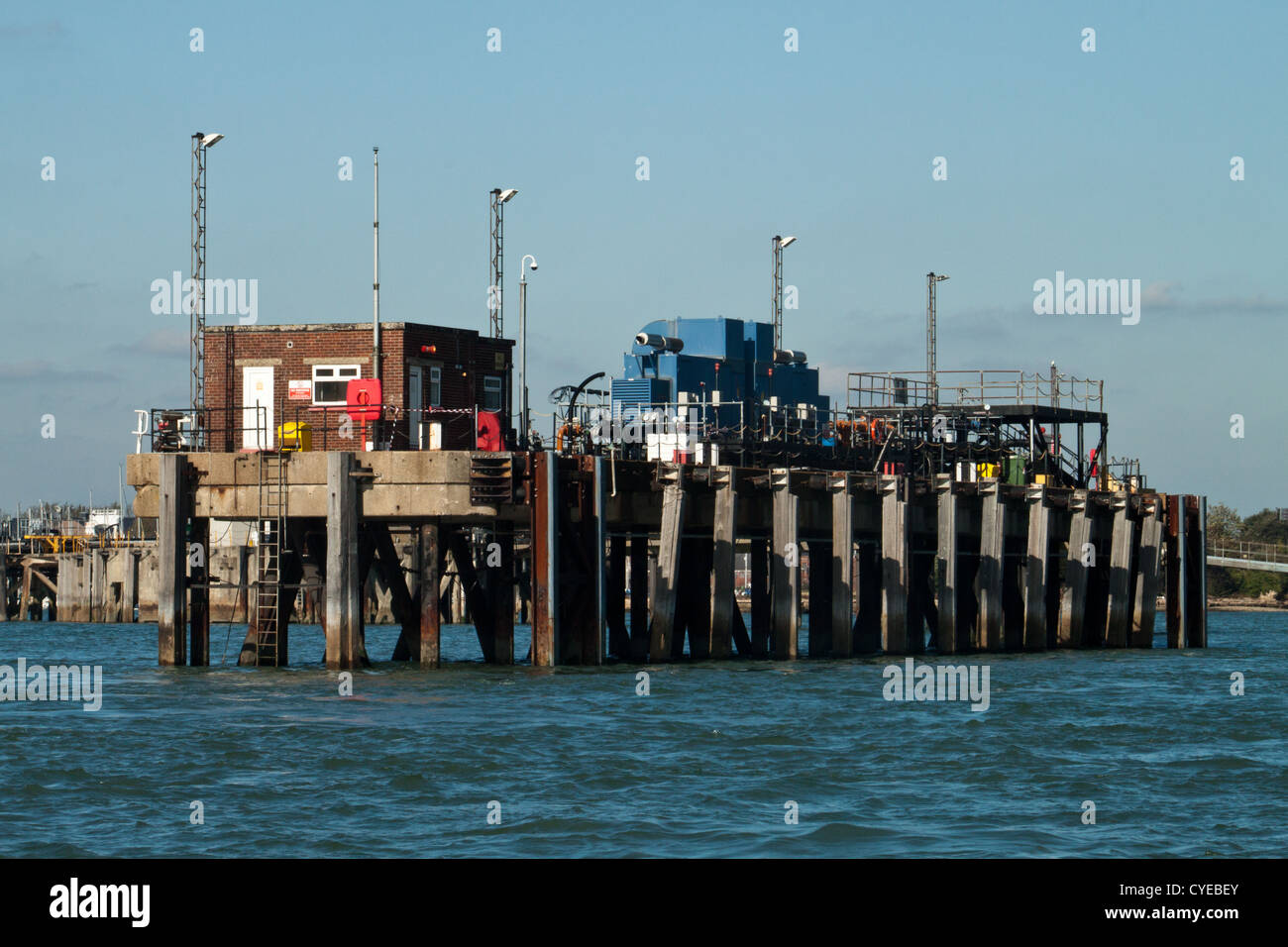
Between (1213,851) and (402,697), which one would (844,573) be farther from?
(1213,851)

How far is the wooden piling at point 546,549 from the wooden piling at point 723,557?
5074 millimetres

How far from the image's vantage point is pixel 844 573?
45531mm

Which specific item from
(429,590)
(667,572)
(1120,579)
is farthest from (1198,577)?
(429,590)

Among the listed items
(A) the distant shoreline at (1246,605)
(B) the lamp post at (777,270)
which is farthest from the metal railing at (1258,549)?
(B) the lamp post at (777,270)

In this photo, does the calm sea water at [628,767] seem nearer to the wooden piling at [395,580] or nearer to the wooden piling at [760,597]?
the wooden piling at [395,580]

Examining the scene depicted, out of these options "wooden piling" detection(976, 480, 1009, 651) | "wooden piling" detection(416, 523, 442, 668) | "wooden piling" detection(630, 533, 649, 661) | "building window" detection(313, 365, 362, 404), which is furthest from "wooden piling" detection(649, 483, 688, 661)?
"wooden piling" detection(976, 480, 1009, 651)

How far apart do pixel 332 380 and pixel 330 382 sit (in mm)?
68

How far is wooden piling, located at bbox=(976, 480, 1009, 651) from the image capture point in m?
51.9

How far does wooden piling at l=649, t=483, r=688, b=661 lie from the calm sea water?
2.69ft

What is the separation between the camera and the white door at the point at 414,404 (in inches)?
1640

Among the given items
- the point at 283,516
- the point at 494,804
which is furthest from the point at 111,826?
the point at 283,516

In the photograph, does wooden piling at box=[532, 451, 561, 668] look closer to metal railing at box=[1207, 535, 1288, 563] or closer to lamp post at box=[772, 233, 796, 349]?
lamp post at box=[772, 233, 796, 349]
